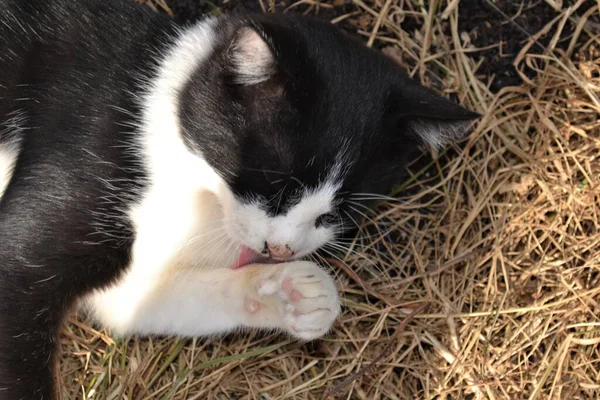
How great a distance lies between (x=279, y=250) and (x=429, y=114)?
0.61 meters

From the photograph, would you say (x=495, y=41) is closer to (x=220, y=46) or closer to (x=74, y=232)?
(x=220, y=46)

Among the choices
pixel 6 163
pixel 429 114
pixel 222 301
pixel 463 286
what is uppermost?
pixel 429 114

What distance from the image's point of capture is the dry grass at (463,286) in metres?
2.59

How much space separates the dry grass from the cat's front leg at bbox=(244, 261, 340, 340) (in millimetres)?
191

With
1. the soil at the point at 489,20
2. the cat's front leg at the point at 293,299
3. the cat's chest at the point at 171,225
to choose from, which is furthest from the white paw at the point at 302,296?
the soil at the point at 489,20

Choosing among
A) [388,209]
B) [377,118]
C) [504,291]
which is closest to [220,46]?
[377,118]

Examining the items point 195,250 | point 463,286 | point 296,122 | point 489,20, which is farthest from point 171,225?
point 489,20

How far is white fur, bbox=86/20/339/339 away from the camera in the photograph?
2145 millimetres

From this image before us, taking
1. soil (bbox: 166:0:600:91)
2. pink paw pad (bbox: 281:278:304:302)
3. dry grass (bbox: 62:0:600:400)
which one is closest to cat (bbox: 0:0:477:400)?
pink paw pad (bbox: 281:278:304:302)

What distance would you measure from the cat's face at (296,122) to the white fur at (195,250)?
0.5 inches

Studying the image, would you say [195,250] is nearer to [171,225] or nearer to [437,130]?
[171,225]

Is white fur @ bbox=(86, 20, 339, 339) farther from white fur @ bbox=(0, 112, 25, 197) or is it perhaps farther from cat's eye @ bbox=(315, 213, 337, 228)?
white fur @ bbox=(0, 112, 25, 197)

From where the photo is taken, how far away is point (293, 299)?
245cm

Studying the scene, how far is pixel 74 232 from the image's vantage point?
7.07 ft
